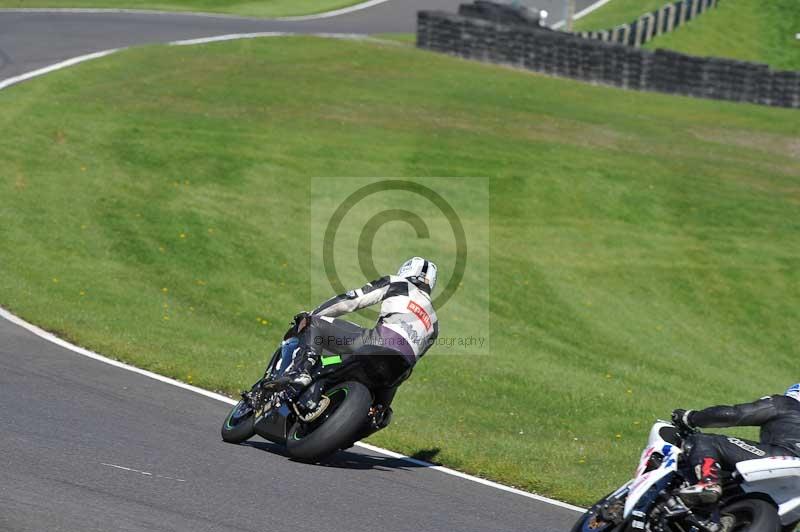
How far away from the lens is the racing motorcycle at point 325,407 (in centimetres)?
892

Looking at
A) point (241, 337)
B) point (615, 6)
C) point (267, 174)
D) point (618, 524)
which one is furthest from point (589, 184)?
point (615, 6)

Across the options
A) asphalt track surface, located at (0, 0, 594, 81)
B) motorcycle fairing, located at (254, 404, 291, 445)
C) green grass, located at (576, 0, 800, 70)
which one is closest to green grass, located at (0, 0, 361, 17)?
asphalt track surface, located at (0, 0, 594, 81)

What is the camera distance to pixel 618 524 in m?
7.41

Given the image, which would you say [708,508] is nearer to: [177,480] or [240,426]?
[177,480]

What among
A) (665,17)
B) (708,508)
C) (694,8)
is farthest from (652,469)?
(694,8)

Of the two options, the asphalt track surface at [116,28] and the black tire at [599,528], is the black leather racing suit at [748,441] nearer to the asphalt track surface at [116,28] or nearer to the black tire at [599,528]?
the black tire at [599,528]

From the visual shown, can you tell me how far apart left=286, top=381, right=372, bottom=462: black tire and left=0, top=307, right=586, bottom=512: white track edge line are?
1.33 metres

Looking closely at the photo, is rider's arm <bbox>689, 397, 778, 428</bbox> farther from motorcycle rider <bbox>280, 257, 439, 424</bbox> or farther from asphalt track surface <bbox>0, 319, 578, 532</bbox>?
motorcycle rider <bbox>280, 257, 439, 424</bbox>

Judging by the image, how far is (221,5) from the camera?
38.8 m

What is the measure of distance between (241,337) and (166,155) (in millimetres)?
6973

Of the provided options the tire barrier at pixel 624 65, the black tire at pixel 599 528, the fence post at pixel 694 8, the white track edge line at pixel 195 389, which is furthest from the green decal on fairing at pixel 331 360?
the fence post at pixel 694 8

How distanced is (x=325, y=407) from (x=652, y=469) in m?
2.78

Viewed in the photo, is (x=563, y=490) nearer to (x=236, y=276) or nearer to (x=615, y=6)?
(x=236, y=276)

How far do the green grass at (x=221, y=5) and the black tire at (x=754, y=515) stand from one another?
29875mm
